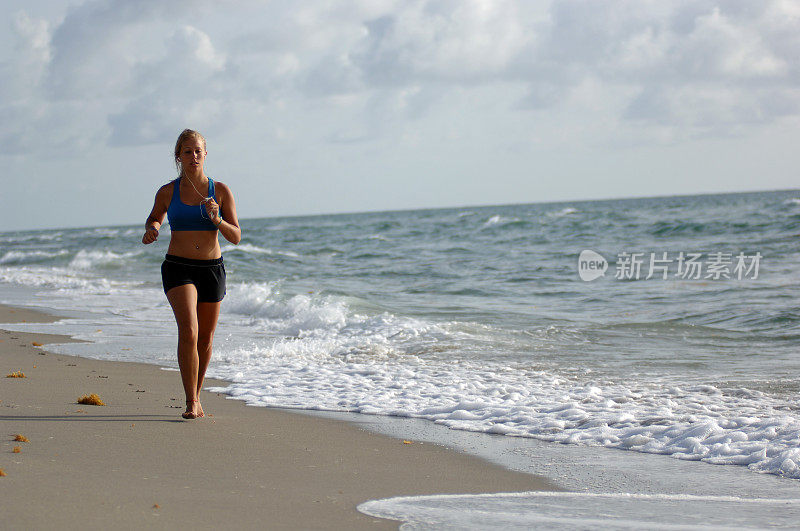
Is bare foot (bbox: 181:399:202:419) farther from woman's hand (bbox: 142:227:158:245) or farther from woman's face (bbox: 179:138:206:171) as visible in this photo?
woman's face (bbox: 179:138:206:171)

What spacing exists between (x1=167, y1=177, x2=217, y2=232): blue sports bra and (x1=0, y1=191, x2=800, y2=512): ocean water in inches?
66.2

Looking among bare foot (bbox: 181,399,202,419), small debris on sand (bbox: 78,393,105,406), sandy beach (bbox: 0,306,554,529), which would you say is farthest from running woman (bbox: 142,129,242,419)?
small debris on sand (bbox: 78,393,105,406)

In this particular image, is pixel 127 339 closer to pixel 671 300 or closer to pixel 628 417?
pixel 628 417

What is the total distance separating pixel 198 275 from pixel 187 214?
36cm

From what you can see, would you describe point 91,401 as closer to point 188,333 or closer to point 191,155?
point 188,333

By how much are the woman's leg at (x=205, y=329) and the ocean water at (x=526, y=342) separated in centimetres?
89

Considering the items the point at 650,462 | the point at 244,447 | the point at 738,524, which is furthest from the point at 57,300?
the point at 738,524

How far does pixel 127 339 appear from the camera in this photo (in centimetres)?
893

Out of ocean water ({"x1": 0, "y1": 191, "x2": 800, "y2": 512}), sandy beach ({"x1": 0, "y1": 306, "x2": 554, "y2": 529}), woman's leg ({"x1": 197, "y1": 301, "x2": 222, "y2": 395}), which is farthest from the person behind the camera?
ocean water ({"x1": 0, "y1": 191, "x2": 800, "y2": 512})

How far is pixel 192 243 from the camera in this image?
14.7ft

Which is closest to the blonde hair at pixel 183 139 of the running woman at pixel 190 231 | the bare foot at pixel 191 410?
the running woman at pixel 190 231

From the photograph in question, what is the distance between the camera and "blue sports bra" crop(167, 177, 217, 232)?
446 cm

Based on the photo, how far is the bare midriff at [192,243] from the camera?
4473 mm

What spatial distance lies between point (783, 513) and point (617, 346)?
17.8ft
